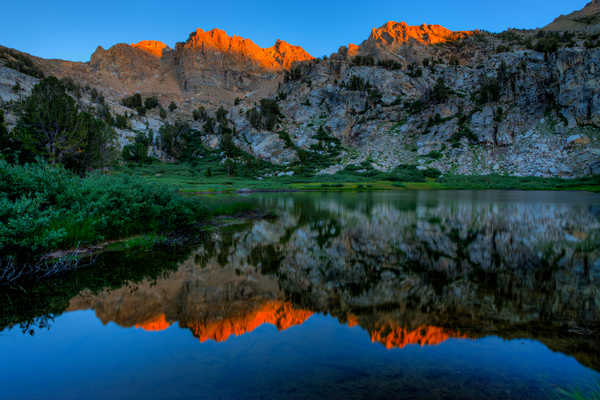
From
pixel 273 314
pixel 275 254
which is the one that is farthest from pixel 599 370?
pixel 275 254

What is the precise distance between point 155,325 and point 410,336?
5.85m

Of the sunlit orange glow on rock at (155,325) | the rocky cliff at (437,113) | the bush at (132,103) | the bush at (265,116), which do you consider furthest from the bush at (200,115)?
the sunlit orange glow on rock at (155,325)

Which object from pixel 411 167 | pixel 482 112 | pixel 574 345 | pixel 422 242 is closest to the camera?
pixel 574 345

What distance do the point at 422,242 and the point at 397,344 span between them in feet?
35.8

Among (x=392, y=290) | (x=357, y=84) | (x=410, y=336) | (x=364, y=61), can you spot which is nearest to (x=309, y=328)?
(x=410, y=336)

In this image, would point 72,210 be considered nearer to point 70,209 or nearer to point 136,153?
point 70,209

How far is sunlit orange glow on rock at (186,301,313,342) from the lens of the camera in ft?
22.6

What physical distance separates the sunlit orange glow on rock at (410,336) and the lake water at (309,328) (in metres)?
0.04

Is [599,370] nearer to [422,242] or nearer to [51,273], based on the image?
[422,242]

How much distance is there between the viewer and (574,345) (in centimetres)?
591

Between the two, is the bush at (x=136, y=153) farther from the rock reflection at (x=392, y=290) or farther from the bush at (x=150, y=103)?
the rock reflection at (x=392, y=290)

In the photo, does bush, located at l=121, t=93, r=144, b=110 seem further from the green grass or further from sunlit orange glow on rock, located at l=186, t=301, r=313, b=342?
sunlit orange glow on rock, located at l=186, t=301, r=313, b=342

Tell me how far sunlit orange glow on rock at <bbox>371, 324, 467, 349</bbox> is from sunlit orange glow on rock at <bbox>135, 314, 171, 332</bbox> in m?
4.80

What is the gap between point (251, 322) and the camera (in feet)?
24.8
